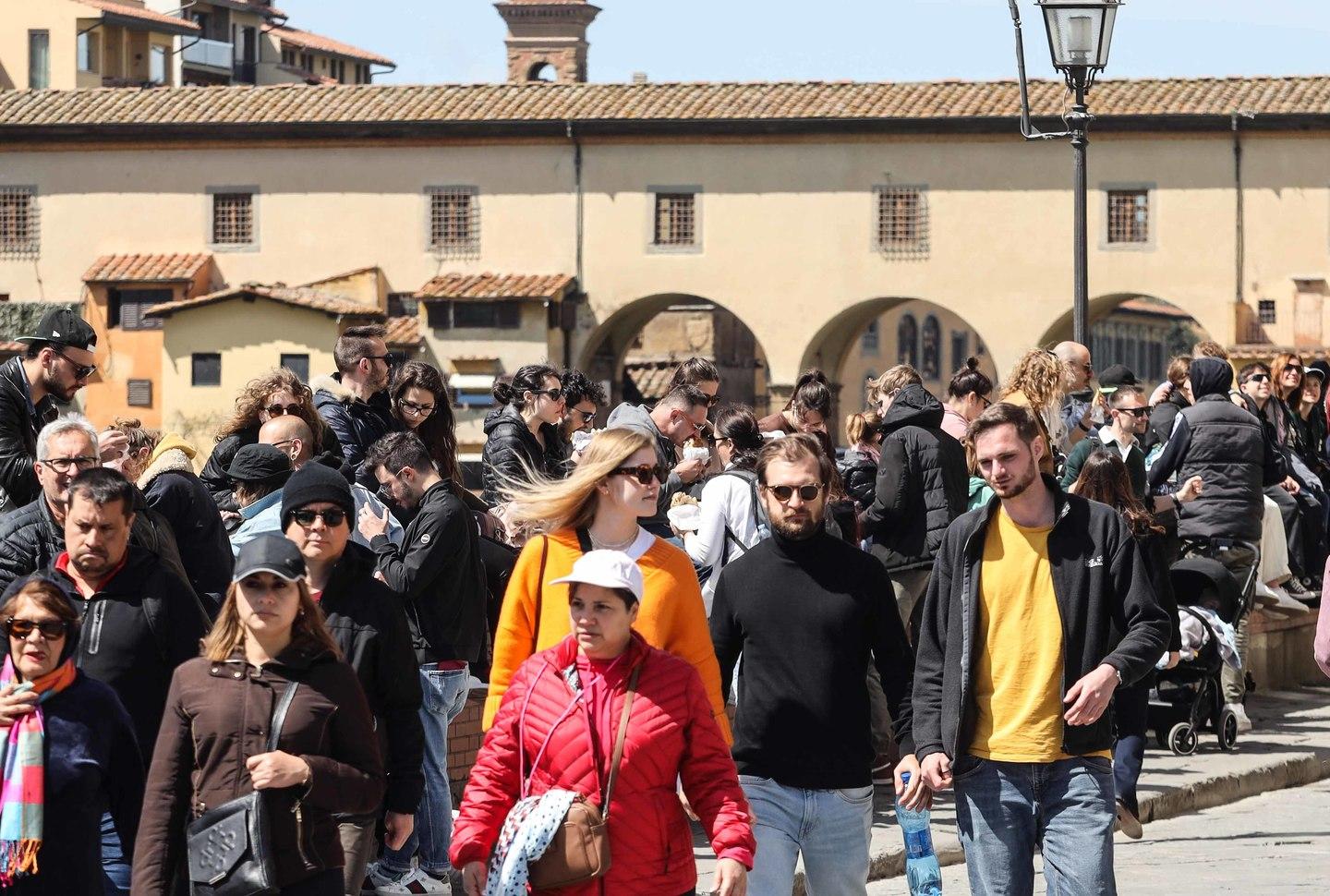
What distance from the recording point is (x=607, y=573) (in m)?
5.50

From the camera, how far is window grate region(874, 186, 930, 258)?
4728 centimetres

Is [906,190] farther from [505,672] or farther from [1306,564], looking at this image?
[505,672]

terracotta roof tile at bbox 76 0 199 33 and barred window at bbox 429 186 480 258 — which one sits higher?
terracotta roof tile at bbox 76 0 199 33

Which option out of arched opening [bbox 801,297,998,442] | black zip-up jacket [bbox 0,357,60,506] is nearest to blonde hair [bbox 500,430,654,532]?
black zip-up jacket [bbox 0,357,60,506]

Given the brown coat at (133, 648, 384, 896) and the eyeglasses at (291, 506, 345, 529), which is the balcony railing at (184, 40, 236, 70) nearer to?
the eyeglasses at (291, 506, 345, 529)

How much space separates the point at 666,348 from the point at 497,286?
10.1m

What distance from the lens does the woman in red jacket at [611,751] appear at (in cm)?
550

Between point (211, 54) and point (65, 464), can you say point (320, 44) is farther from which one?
point (65, 464)

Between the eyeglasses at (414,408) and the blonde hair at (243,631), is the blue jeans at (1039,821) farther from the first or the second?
the eyeglasses at (414,408)

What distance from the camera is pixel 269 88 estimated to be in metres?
50.7

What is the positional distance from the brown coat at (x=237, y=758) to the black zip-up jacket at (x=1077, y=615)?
1.66m

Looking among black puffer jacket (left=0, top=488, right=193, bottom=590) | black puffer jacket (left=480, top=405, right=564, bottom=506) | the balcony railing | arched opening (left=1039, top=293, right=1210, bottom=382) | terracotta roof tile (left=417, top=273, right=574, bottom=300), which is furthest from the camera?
arched opening (left=1039, top=293, right=1210, bottom=382)

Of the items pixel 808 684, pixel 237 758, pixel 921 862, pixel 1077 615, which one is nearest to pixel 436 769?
pixel 921 862

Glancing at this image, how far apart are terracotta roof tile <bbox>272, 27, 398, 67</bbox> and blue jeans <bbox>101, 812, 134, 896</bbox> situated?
90043 millimetres
